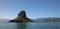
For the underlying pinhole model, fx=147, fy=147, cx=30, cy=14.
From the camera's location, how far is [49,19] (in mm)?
120125

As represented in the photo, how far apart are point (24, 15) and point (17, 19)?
5.13 metres

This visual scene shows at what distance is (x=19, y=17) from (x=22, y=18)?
2808 mm

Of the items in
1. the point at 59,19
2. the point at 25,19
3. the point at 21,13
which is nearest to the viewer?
the point at 25,19

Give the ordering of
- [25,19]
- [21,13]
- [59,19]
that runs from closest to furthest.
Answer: [25,19]
[21,13]
[59,19]

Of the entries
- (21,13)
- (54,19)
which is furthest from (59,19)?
(21,13)

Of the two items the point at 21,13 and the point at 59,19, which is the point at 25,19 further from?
the point at 59,19

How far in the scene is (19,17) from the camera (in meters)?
84.5

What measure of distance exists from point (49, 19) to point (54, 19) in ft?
21.0

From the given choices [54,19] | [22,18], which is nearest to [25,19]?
[22,18]

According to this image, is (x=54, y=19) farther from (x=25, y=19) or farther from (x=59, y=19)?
(x=25, y=19)

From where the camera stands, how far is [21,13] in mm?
86000

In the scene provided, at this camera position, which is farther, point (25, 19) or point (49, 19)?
point (49, 19)

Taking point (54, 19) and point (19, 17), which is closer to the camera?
point (19, 17)

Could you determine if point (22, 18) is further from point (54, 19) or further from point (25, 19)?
point (54, 19)
